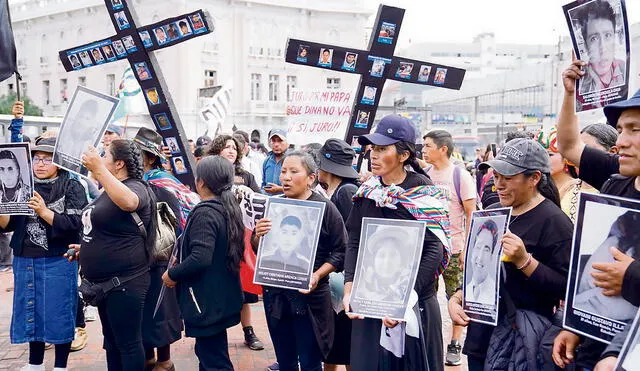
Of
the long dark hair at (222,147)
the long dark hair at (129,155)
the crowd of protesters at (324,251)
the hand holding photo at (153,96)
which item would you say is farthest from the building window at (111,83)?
the long dark hair at (129,155)

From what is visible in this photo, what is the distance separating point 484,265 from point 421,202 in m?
0.60

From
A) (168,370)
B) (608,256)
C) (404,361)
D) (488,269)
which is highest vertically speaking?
(608,256)

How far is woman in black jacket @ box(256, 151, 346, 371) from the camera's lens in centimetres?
409

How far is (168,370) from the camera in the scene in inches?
203

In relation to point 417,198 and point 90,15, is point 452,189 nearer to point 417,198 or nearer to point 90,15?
point 417,198

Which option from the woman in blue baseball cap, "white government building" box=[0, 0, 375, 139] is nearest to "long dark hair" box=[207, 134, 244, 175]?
the woman in blue baseball cap

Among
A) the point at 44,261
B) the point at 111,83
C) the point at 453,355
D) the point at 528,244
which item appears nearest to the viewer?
the point at 528,244

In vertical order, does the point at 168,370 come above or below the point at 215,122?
below

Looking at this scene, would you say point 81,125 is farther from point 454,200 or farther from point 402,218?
point 454,200

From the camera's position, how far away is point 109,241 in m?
4.24

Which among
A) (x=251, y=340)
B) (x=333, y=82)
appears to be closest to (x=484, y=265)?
(x=251, y=340)

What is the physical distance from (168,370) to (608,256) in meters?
3.88

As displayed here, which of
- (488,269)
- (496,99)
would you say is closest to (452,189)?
(488,269)

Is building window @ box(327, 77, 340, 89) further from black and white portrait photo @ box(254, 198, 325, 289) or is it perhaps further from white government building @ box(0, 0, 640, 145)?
black and white portrait photo @ box(254, 198, 325, 289)
